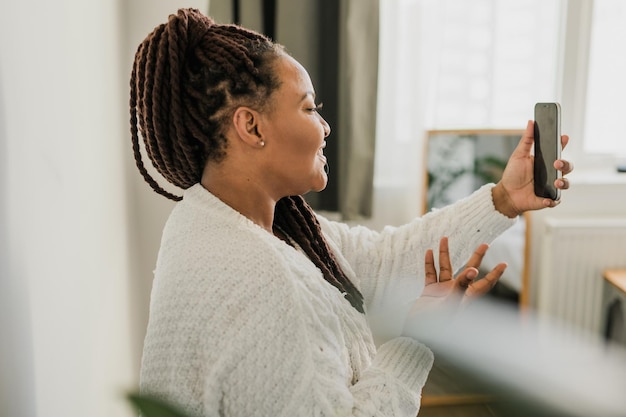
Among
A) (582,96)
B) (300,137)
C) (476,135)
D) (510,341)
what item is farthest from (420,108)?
(300,137)

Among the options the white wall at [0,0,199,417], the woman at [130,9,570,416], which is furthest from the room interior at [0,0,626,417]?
the woman at [130,9,570,416]

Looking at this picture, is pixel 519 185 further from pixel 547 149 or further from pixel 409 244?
pixel 409 244

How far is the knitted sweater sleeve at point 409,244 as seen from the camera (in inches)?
46.0

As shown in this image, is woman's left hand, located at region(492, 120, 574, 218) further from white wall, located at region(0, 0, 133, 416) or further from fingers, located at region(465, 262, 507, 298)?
white wall, located at region(0, 0, 133, 416)

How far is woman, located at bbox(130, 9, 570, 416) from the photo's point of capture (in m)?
0.77

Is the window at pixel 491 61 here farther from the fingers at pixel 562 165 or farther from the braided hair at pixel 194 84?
the braided hair at pixel 194 84

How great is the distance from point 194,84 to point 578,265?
1657 millimetres

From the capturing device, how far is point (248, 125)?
0.87 meters

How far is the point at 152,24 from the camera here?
1.80 meters

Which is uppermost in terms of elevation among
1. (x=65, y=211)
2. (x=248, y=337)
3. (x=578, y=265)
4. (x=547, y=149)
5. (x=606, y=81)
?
(x=606, y=81)

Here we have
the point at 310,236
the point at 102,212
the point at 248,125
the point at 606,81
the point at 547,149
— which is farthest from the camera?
the point at 606,81

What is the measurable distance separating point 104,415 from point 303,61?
3.64 ft

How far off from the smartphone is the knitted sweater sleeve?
0.09m

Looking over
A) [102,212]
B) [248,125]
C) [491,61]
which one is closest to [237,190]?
[248,125]
